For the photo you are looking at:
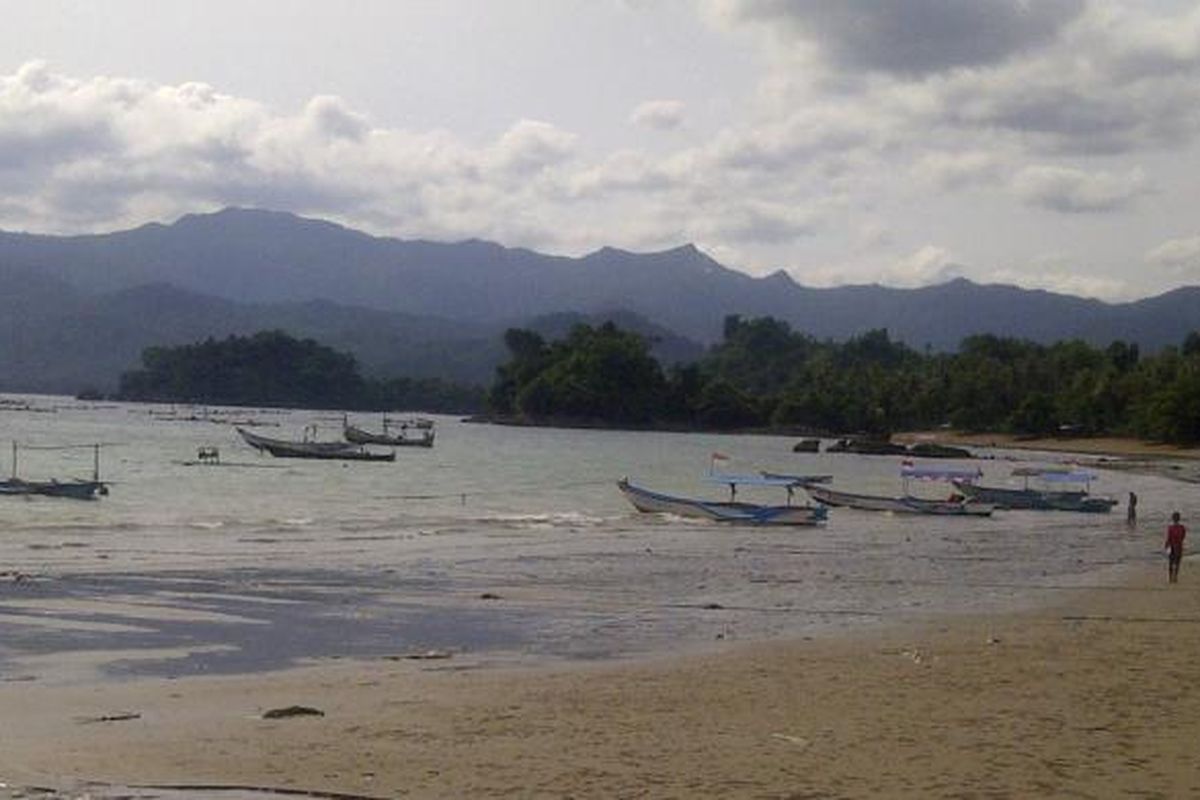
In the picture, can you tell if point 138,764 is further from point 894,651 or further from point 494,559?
point 494,559

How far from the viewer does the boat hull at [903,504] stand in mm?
58938

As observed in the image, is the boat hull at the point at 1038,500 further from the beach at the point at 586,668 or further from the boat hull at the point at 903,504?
the beach at the point at 586,668

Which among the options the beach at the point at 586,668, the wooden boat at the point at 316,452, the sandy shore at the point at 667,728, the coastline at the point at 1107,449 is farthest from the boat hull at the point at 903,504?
the wooden boat at the point at 316,452

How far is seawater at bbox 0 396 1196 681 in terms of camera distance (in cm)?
2125

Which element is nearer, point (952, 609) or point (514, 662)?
point (514, 662)

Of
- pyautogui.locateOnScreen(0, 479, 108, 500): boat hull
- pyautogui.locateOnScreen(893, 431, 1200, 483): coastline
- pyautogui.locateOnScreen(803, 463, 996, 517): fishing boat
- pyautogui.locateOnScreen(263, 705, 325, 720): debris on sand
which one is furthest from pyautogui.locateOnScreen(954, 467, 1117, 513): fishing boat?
pyautogui.locateOnScreen(263, 705, 325, 720): debris on sand

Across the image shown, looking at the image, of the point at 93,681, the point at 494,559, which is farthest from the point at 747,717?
the point at 494,559

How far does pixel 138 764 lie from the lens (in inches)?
482

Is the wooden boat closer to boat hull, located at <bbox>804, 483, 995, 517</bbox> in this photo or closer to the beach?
boat hull, located at <bbox>804, 483, 995, 517</bbox>

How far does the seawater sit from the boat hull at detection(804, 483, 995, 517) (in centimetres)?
136

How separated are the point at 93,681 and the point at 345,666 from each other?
9.87 feet

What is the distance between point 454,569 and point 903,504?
1194 inches

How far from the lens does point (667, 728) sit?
13930mm

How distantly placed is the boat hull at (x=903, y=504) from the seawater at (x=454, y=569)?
136 centimetres
